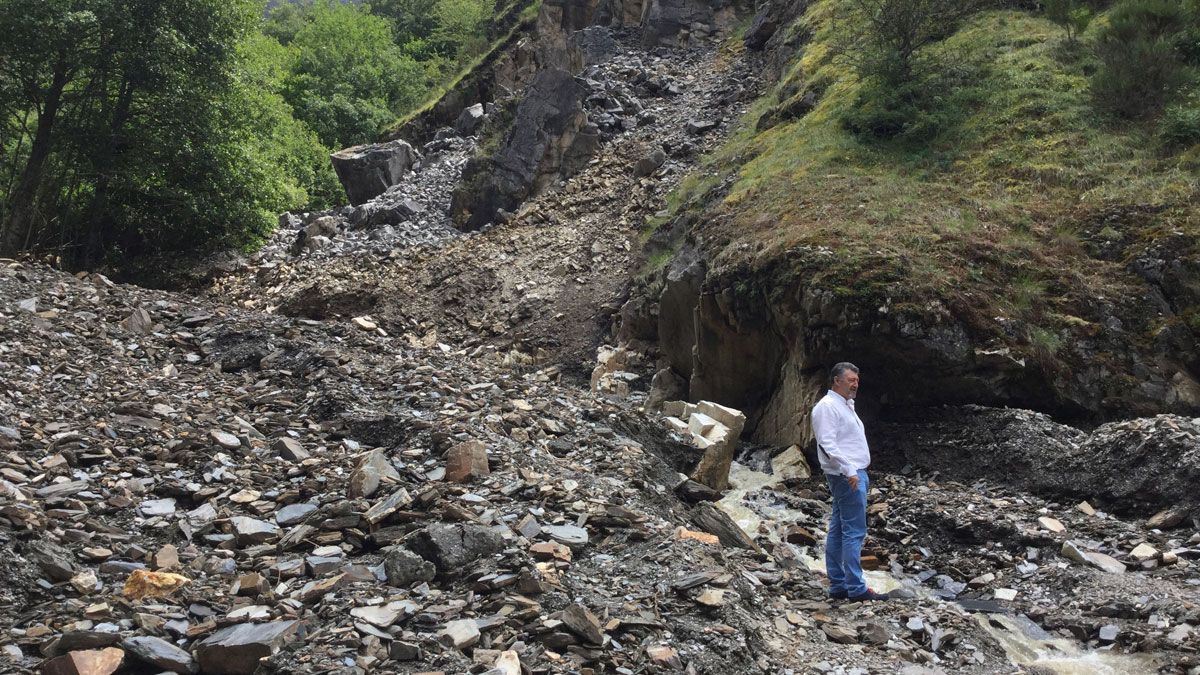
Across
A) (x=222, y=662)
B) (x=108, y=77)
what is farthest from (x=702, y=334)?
(x=108, y=77)

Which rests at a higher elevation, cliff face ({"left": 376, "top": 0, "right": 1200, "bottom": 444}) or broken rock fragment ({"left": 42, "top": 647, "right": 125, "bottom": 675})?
cliff face ({"left": 376, "top": 0, "right": 1200, "bottom": 444})

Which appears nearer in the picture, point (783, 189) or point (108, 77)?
point (783, 189)

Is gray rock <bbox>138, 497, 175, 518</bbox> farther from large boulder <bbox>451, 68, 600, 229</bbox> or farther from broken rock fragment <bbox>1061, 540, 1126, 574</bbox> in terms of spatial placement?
large boulder <bbox>451, 68, 600, 229</bbox>

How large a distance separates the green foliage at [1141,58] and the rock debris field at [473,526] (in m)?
7.83

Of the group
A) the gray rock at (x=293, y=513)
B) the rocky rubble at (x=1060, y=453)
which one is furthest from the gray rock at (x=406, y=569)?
the rocky rubble at (x=1060, y=453)

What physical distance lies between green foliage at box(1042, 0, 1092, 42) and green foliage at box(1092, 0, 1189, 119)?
1658 millimetres

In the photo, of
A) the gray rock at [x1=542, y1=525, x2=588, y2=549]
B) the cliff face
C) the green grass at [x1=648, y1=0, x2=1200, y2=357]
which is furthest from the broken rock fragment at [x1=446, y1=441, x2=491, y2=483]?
the green grass at [x1=648, y1=0, x2=1200, y2=357]

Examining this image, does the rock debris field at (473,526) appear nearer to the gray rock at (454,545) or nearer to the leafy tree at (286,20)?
the gray rock at (454,545)

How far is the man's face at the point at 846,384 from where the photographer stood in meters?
6.98

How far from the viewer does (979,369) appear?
1101 cm

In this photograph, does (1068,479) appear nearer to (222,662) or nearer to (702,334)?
(702,334)

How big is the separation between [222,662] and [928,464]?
8.33 metres

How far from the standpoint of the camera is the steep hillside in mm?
11055

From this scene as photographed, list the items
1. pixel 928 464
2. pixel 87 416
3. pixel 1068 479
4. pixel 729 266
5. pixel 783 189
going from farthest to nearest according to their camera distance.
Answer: pixel 783 189 → pixel 729 266 → pixel 928 464 → pixel 1068 479 → pixel 87 416
